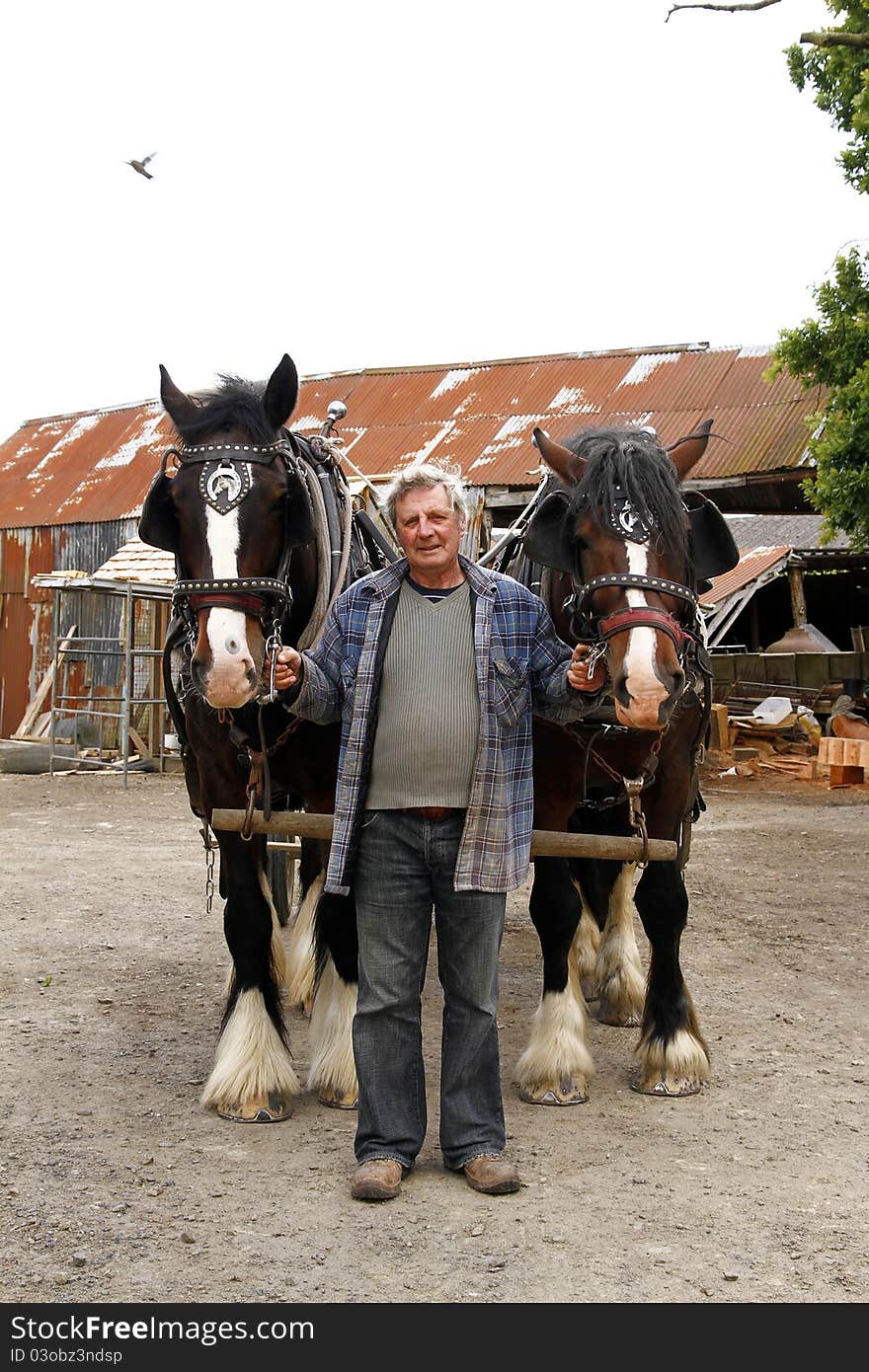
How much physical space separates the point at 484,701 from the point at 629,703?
1.28ft

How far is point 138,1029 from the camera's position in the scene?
4.59 meters

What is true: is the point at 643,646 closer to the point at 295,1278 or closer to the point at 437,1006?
the point at 295,1278

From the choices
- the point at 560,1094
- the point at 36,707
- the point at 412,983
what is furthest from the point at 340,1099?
the point at 36,707

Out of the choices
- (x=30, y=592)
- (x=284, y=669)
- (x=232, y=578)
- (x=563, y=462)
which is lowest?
(x=284, y=669)

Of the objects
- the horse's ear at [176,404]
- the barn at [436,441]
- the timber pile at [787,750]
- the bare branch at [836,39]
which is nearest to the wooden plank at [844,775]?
the timber pile at [787,750]

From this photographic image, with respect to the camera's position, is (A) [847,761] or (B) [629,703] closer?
(B) [629,703]

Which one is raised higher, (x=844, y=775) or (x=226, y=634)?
(x=226, y=634)

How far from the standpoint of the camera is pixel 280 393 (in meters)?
3.39

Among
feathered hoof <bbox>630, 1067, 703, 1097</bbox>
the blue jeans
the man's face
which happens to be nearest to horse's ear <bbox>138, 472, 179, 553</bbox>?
the man's face

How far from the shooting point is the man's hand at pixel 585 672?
2984mm

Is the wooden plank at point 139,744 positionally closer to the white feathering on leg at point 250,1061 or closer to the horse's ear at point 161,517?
the white feathering on leg at point 250,1061

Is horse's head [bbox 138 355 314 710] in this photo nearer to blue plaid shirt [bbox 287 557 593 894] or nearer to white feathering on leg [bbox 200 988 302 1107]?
blue plaid shirt [bbox 287 557 593 894]

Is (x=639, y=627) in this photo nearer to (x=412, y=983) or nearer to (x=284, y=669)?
(x=284, y=669)
